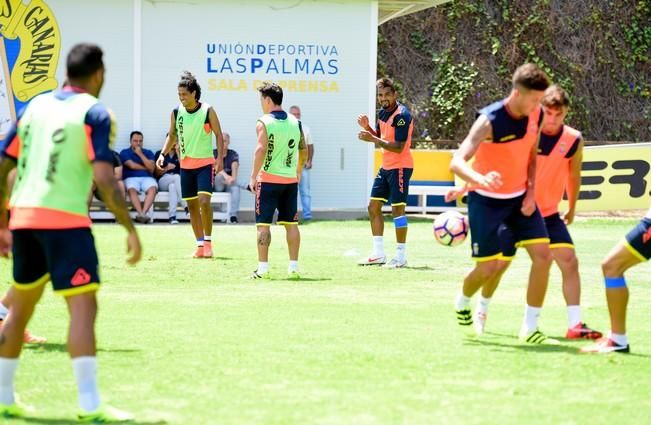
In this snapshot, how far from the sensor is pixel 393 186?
16062 millimetres

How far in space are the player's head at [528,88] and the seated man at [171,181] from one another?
14797mm

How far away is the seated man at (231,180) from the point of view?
23.5 m

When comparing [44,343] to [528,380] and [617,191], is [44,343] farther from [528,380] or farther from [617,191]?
[617,191]

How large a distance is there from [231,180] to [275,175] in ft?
29.6

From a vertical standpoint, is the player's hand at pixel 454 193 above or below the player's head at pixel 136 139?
below

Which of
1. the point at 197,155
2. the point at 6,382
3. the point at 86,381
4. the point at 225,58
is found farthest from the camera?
the point at 225,58

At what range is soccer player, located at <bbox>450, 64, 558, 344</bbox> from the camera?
29.2 feet

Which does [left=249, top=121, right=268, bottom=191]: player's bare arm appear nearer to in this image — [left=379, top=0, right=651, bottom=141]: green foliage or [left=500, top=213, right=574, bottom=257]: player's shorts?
[left=500, top=213, right=574, bottom=257]: player's shorts

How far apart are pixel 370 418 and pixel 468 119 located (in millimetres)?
27200

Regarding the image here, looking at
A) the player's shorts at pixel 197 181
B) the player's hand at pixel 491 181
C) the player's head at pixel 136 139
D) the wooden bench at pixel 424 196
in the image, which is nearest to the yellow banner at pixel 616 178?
the wooden bench at pixel 424 196

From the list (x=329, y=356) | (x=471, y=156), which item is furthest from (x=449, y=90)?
(x=329, y=356)

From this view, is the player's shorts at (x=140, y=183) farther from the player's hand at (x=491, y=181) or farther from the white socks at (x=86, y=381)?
the white socks at (x=86, y=381)

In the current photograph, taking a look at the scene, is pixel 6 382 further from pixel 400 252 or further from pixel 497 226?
pixel 400 252

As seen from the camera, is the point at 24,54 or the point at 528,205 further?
the point at 24,54
